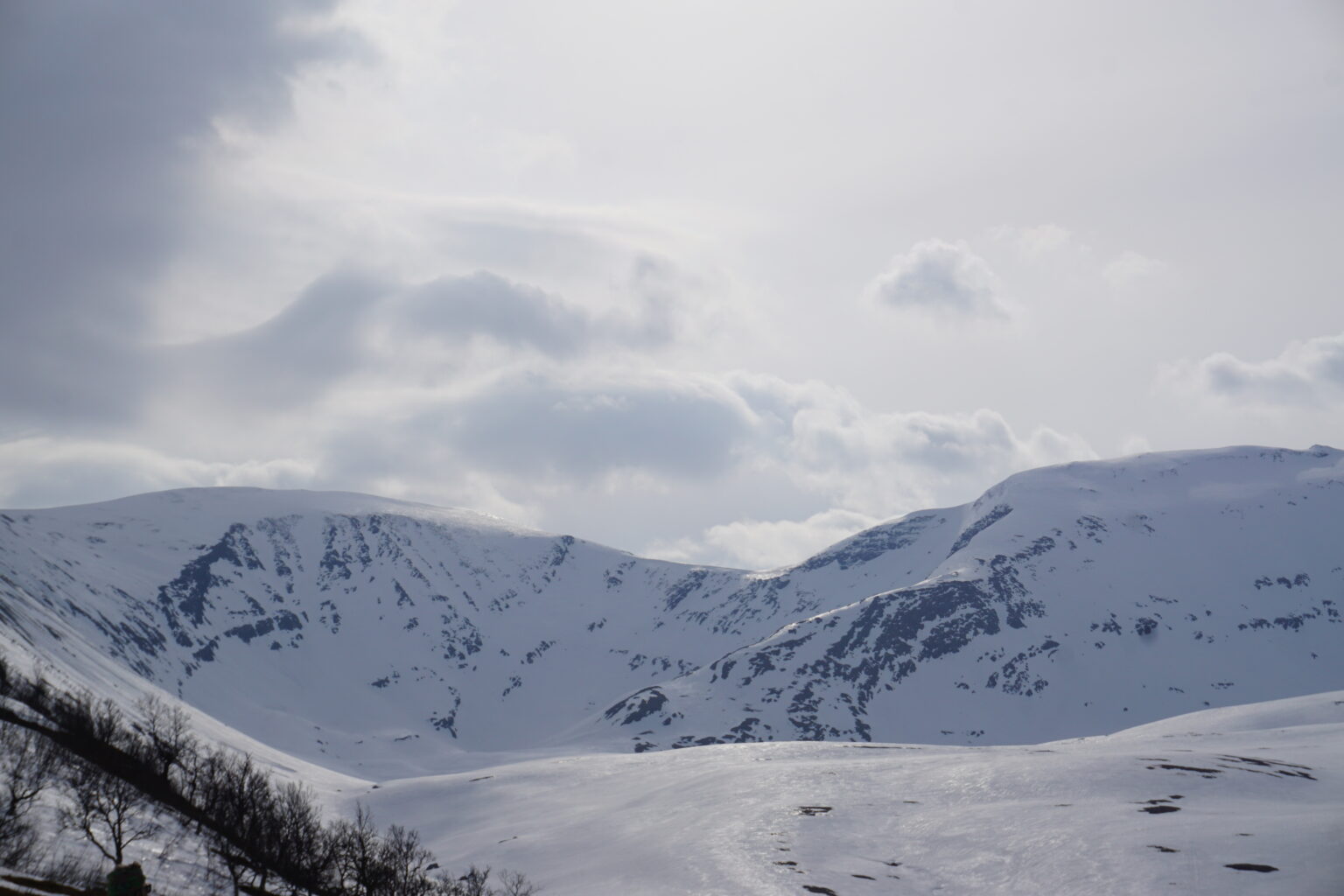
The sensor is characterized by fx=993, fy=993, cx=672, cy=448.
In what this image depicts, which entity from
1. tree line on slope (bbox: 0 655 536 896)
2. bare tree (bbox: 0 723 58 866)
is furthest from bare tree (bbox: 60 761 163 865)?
bare tree (bbox: 0 723 58 866)

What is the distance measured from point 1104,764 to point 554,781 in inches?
3203

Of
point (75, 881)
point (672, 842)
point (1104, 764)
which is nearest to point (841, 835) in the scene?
point (672, 842)

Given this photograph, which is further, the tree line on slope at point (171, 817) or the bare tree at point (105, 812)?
the tree line on slope at point (171, 817)

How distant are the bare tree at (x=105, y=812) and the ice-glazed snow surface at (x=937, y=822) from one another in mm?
32709

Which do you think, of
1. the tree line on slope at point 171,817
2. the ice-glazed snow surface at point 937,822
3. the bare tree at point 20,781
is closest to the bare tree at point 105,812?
the tree line on slope at point 171,817

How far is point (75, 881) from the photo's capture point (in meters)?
51.8

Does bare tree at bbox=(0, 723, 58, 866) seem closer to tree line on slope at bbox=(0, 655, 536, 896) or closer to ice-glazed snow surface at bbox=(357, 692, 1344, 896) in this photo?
tree line on slope at bbox=(0, 655, 536, 896)

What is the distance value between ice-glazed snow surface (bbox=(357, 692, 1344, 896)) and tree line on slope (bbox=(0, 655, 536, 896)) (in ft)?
51.6

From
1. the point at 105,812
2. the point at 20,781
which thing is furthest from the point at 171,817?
the point at 105,812

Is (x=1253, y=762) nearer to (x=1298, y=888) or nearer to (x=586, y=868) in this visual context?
(x=1298, y=888)

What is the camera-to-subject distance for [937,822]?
92.8m

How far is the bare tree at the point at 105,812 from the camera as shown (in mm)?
56812

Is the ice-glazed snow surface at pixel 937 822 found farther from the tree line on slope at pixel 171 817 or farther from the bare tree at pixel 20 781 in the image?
the bare tree at pixel 20 781

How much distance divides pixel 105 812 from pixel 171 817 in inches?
798
